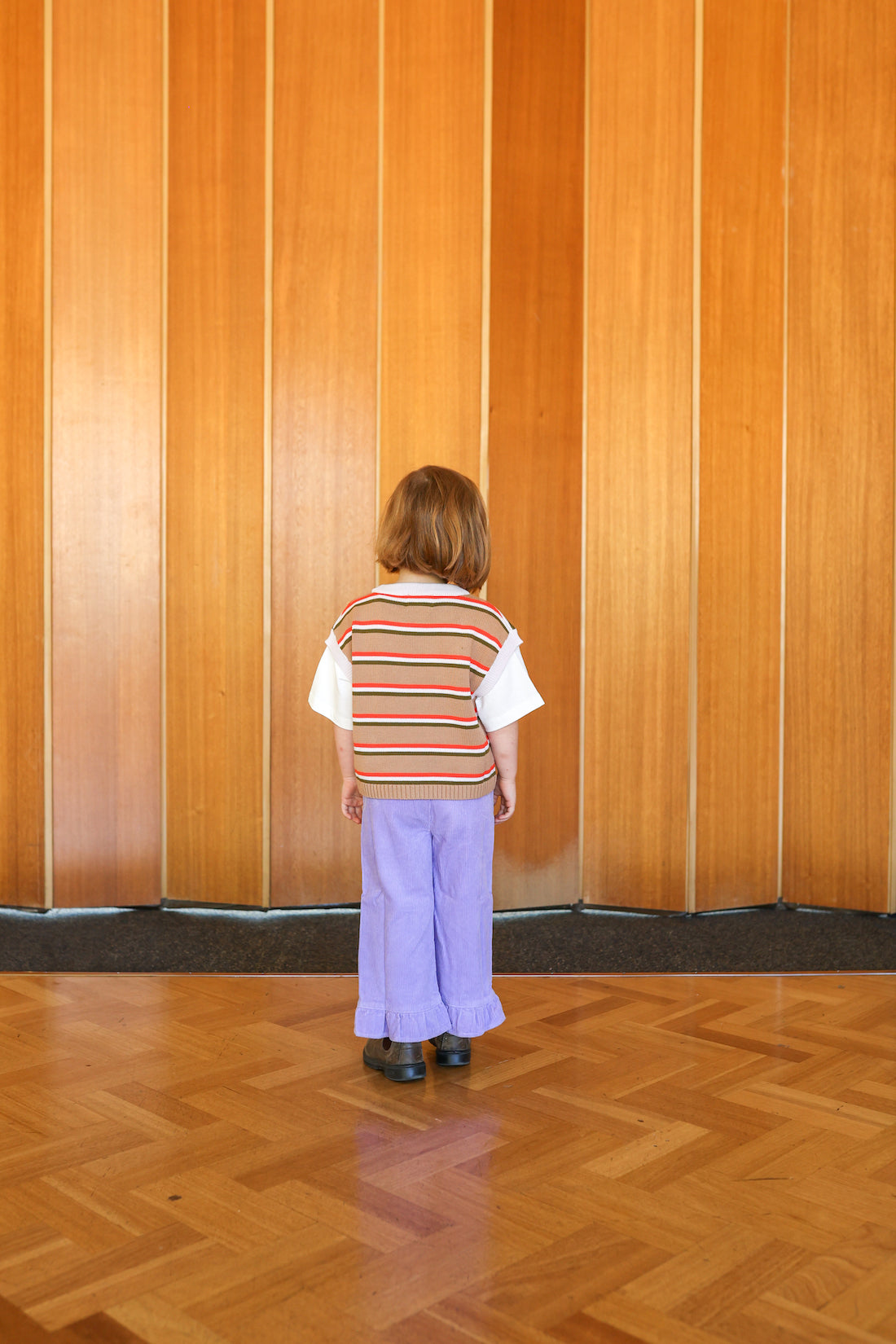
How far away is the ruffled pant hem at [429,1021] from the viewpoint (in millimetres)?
2223

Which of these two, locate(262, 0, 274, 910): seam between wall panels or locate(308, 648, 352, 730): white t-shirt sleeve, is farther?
locate(262, 0, 274, 910): seam between wall panels

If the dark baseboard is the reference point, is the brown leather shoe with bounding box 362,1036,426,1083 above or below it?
above

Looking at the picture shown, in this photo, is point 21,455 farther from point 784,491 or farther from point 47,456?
point 784,491

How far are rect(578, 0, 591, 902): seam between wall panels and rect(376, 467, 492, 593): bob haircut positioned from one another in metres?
1.57

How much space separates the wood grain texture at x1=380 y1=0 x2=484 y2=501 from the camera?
3625 mm

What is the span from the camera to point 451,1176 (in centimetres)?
181

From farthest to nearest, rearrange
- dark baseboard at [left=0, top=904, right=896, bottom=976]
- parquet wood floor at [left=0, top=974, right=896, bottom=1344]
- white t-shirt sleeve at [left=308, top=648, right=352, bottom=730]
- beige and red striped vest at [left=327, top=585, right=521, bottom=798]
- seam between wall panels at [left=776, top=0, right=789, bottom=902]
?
seam between wall panels at [left=776, top=0, right=789, bottom=902] → dark baseboard at [left=0, top=904, right=896, bottom=976] → white t-shirt sleeve at [left=308, top=648, right=352, bottom=730] → beige and red striped vest at [left=327, top=585, right=521, bottom=798] → parquet wood floor at [left=0, top=974, right=896, bottom=1344]

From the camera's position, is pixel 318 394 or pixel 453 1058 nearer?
pixel 453 1058

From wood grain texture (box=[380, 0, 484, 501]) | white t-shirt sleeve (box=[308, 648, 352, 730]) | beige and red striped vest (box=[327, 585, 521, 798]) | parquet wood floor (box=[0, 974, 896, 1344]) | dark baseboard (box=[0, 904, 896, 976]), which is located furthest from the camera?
wood grain texture (box=[380, 0, 484, 501])

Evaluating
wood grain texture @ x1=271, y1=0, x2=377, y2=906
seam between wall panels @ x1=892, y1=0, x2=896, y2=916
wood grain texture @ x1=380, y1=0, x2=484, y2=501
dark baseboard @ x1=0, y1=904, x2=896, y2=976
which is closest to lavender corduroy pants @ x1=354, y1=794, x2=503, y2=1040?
dark baseboard @ x1=0, y1=904, x2=896, y2=976

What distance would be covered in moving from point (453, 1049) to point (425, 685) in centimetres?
70

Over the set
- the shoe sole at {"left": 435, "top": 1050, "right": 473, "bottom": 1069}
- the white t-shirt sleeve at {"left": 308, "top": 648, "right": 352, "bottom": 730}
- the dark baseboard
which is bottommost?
the dark baseboard

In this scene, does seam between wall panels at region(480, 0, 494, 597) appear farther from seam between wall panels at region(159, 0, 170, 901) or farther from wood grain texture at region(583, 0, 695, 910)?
seam between wall panels at region(159, 0, 170, 901)

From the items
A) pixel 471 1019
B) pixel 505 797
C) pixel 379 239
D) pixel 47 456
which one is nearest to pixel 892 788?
pixel 505 797
